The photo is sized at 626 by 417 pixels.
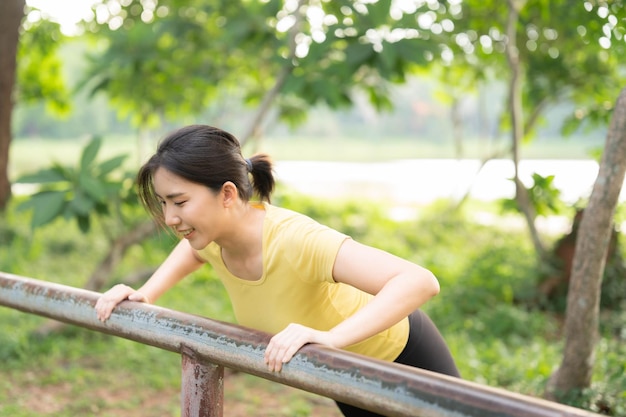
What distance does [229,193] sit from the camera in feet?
5.26

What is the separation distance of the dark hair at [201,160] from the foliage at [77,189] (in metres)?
1.84

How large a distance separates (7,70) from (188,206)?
207 inches

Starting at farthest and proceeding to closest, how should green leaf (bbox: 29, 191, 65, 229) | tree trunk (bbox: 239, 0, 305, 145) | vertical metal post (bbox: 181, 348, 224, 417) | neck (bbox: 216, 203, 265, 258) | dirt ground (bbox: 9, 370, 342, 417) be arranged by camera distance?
tree trunk (bbox: 239, 0, 305, 145)
green leaf (bbox: 29, 191, 65, 229)
dirt ground (bbox: 9, 370, 342, 417)
neck (bbox: 216, 203, 265, 258)
vertical metal post (bbox: 181, 348, 224, 417)

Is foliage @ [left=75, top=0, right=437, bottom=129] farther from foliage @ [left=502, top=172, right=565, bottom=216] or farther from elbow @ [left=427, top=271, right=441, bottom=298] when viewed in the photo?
elbow @ [left=427, top=271, right=441, bottom=298]

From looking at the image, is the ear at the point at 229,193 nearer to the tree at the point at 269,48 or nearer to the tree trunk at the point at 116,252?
the tree at the point at 269,48

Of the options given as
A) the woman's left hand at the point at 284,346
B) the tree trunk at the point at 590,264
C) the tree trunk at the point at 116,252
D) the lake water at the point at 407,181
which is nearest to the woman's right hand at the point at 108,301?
the woman's left hand at the point at 284,346

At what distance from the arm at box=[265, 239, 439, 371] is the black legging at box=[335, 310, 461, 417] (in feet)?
1.22

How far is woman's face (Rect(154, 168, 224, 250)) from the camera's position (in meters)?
1.54

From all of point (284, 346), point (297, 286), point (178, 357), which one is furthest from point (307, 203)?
point (284, 346)

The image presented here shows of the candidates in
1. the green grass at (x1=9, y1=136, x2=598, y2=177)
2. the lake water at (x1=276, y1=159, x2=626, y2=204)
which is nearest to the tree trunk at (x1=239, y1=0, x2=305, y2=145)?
the lake water at (x1=276, y1=159, x2=626, y2=204)

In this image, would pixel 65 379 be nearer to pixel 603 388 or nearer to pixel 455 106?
pixel 603 388

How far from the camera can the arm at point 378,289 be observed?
53.6 inches

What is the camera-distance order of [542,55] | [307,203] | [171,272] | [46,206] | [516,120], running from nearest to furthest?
[171,272], [46,206], [516,120], [542,55], [307,203]

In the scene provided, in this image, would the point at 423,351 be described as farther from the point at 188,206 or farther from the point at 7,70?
the point at 7,70
